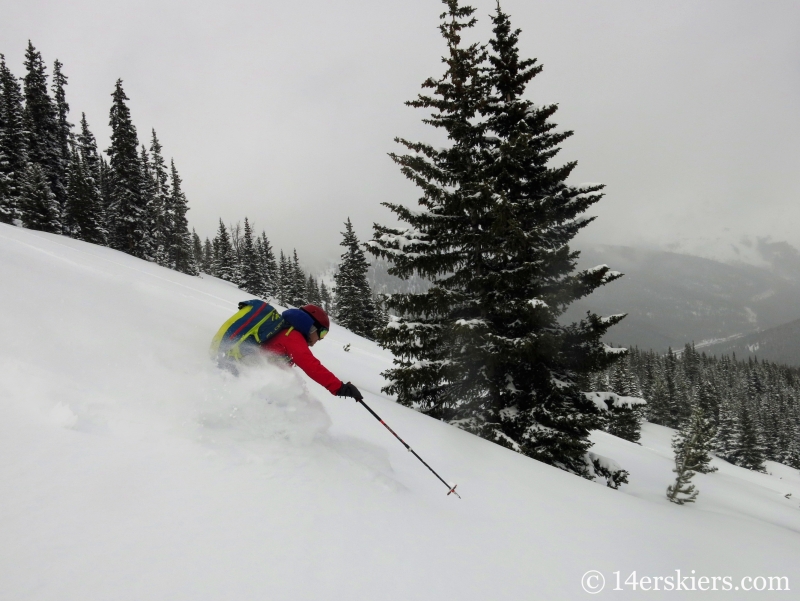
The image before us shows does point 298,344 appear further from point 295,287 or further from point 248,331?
point 295,287

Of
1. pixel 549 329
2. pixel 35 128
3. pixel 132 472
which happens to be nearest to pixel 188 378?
pixel 132 472

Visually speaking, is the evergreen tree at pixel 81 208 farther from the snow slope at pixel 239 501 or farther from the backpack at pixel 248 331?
the backpack at pixel 248 331

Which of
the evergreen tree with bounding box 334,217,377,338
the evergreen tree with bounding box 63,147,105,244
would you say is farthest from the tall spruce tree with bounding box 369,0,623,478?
the evergreen tree with bounding box 63,147,105,244

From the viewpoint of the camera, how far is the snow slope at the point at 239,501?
2.14 meters

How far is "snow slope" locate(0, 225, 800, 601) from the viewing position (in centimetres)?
214

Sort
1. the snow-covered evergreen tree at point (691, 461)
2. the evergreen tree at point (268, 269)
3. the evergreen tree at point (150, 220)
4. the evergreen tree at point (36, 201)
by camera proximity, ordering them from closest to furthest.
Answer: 1. the snow-covered evergreen tree at point (691, 461)
2. the evergreen tree at point (36, 201)
3. the evergreen tree at point (150, 220)
4. the evergreen tree at point (268, 269)

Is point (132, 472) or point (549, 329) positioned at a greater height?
point (549, 329)

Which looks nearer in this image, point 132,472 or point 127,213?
point 132,472

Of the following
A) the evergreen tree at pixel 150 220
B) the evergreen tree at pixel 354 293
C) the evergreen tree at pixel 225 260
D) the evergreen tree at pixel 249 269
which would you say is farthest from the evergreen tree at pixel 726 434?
the evergreen tree at pixel 150 220

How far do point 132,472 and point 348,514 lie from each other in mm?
1609

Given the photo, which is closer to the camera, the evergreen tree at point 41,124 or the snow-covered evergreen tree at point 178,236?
the evergreen tree at point 41,124

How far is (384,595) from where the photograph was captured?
245cm

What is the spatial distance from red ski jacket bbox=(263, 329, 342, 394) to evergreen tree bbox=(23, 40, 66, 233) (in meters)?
43.4

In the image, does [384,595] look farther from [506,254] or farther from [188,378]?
[506,254]
